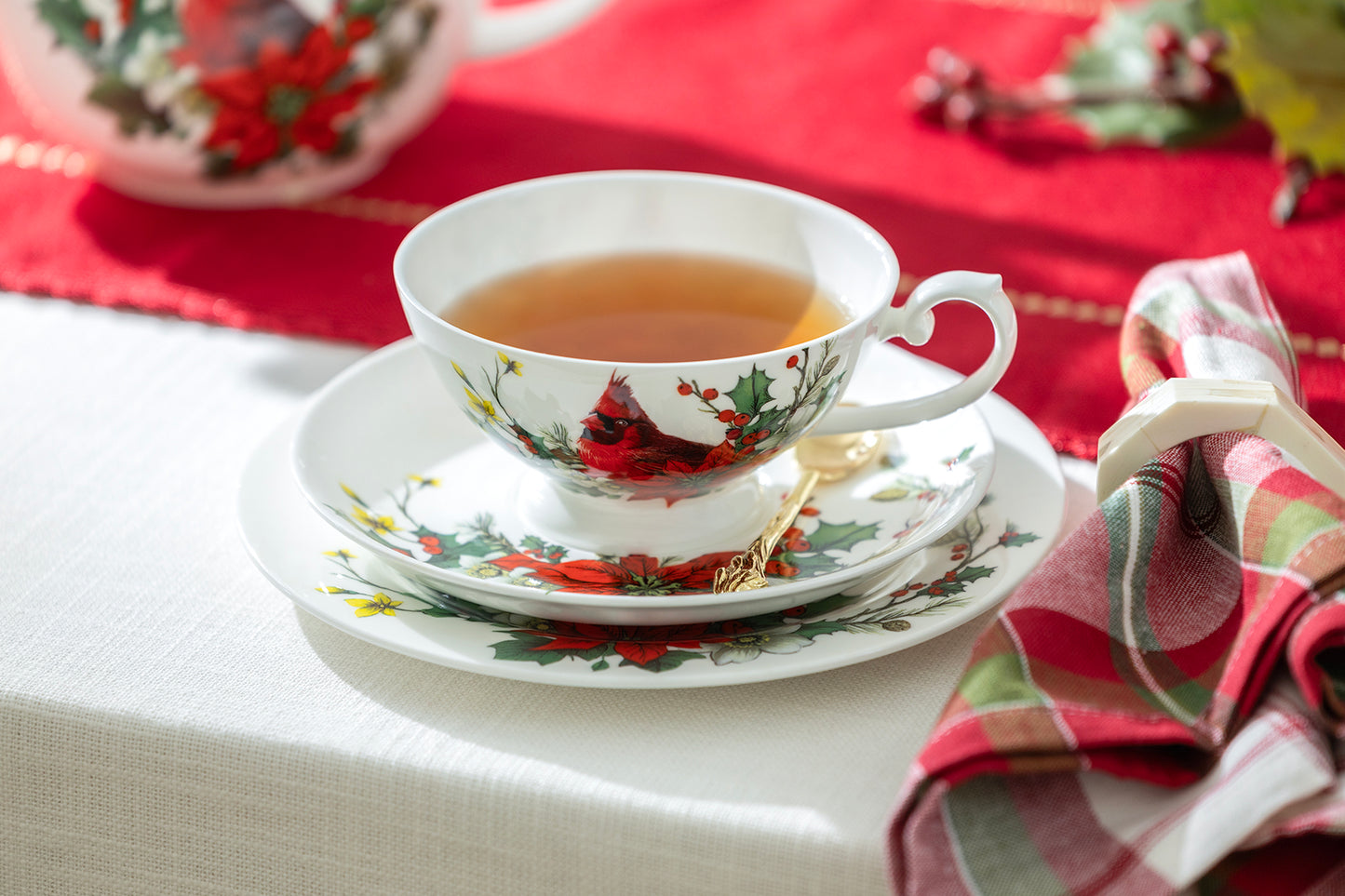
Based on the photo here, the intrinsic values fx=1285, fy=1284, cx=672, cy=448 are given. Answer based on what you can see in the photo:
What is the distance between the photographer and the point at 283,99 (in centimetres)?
84

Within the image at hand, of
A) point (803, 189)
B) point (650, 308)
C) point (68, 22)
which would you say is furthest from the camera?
point (803, 189)

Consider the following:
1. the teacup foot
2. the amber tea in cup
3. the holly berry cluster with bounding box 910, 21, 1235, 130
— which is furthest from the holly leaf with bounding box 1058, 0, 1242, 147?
the teacup foot

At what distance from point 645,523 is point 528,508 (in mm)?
52

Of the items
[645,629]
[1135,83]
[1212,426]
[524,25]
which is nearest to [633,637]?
[645,629]

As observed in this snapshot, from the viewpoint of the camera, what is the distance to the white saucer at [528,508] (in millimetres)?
442

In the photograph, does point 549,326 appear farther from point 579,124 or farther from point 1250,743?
point 579,124

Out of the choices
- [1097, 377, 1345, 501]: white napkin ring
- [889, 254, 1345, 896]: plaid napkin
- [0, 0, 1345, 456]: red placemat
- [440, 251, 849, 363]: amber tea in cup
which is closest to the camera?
[889, 254, 1345, 896]: plaid napkin

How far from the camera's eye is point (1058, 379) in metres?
0.68

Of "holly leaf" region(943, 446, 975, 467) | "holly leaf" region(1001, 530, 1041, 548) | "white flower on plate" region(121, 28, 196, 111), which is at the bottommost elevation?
"holly leaf" region(943, 446, 975, 467)

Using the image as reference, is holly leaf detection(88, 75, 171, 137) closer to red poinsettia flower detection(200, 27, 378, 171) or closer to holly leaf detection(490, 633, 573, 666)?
red poinsettia flower detection(200, 27, 378, 171)

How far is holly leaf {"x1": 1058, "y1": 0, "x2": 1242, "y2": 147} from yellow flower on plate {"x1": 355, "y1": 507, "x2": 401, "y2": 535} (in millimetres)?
679

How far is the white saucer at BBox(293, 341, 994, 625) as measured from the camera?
0.44 meters

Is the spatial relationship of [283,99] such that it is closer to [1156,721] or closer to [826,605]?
[826,605]

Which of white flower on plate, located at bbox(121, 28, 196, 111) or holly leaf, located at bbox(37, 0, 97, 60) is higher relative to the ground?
holly leaf, located at bbox(37, 0, 97, 60)
